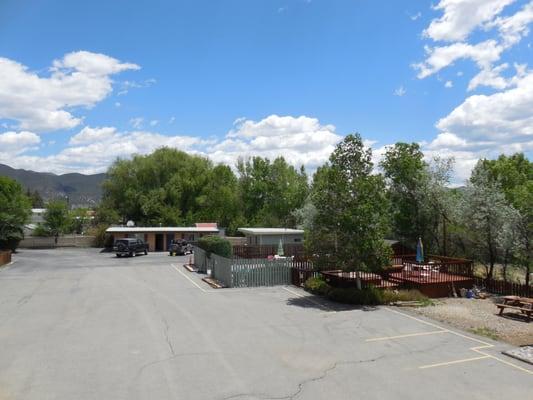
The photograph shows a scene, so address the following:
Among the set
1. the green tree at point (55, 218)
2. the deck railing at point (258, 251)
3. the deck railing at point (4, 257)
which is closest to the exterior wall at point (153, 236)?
the deck railing at point (4, 257)

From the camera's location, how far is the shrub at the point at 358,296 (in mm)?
19000

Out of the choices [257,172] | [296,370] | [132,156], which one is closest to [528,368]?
[296,370]

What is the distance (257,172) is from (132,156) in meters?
21.2

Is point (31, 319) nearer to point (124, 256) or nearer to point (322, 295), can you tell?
point (322, 295)

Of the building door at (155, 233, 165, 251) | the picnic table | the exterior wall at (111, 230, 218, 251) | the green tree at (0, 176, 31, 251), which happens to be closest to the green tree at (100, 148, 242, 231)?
the building door at (155, 233, 165, 251)

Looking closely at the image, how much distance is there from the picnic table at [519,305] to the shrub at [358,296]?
459 cm

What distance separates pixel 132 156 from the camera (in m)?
64.8

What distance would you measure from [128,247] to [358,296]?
28.2 m

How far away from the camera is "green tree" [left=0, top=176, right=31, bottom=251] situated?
161ft

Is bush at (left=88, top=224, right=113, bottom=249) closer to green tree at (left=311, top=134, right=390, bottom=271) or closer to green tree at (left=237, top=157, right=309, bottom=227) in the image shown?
green tree at (left=237, top=157, right=309, bottom=227)

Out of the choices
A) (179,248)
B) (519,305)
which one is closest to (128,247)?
(179,248)

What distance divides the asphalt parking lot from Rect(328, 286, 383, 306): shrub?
91cm

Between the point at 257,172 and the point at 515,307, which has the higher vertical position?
the point at 257,172

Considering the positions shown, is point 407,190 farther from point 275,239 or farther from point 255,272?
point 255,272
